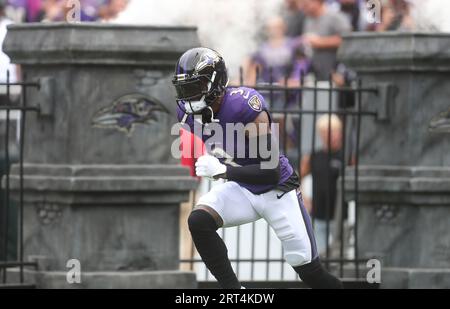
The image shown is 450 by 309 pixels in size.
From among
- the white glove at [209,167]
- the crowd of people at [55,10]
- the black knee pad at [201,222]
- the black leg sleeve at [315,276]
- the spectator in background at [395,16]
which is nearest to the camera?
the white glove at [209,167]

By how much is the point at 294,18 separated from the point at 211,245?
6720mm

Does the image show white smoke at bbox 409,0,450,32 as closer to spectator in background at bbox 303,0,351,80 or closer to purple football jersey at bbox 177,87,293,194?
spectator in background at bbox 303,0,351,80

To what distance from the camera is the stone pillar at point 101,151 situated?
44.4ft

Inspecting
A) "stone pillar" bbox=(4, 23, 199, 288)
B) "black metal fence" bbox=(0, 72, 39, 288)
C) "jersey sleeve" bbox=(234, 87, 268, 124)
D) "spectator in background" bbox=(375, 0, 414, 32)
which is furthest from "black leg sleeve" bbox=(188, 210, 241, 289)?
"spectator in background" bbox=(375, 0, 414, 32)

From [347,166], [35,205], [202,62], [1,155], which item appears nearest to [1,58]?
[1,155]

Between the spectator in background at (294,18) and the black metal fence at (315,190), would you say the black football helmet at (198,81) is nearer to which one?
the black metal fence at (315,190)

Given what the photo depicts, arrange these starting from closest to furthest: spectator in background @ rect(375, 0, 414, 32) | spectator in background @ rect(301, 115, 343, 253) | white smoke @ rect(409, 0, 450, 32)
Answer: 1. spectator in background @ rect(301, 115, 343, 253)
2. white smoke @ rect(409, 0, 450, 32)
3. spectator in background @ rect(375, 0, 414, 32)

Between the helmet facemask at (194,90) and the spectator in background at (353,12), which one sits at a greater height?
the spectator in background at (353,12)

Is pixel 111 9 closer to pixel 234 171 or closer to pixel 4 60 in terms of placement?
pixel 4 60

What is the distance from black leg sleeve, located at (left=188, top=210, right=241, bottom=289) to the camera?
11258 mm

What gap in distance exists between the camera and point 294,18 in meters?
17.7

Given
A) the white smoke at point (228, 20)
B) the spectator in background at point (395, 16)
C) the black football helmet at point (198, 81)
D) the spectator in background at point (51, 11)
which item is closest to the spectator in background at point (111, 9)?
the spectator in background at point (51, 11)

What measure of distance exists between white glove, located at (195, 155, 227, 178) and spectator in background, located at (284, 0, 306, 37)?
6.60 metres

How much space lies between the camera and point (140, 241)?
1380cm
